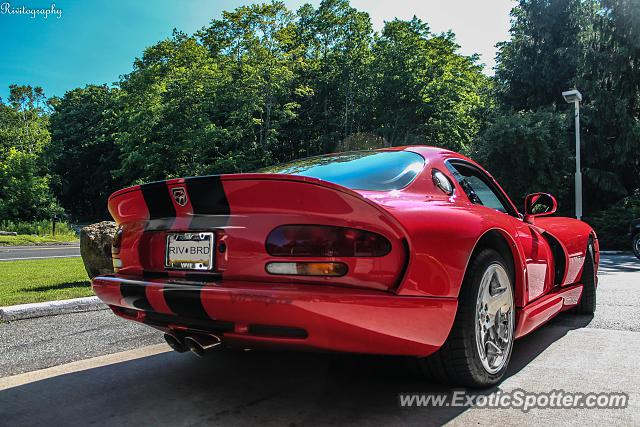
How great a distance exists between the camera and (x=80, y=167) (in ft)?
156

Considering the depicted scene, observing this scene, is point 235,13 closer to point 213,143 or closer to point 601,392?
point 213,143

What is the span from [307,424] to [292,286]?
624 millimetres

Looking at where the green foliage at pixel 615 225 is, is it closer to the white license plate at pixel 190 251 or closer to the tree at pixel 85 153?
the white license plate at pixel 190 251

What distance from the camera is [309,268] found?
2.14 m

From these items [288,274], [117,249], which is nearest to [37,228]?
[117,249]

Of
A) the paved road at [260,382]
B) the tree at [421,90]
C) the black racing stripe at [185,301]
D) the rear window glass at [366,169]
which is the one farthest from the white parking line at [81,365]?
the tree at [421,90]

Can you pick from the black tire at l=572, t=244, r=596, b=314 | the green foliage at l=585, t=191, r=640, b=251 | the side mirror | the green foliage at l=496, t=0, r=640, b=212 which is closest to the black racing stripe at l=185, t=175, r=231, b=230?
the side mirror

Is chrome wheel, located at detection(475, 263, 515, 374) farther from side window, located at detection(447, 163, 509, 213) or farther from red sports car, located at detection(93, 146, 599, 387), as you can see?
side window, located at detection(447, 163, 509, 213)

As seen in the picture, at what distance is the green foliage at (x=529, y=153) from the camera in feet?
64.4

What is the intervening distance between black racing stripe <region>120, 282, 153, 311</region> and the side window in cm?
180

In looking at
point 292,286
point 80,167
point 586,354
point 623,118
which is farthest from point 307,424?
point 80,167

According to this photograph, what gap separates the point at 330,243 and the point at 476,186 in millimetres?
1504

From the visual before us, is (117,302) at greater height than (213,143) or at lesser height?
lesser

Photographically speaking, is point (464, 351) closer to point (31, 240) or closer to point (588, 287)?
point (588, 287)
